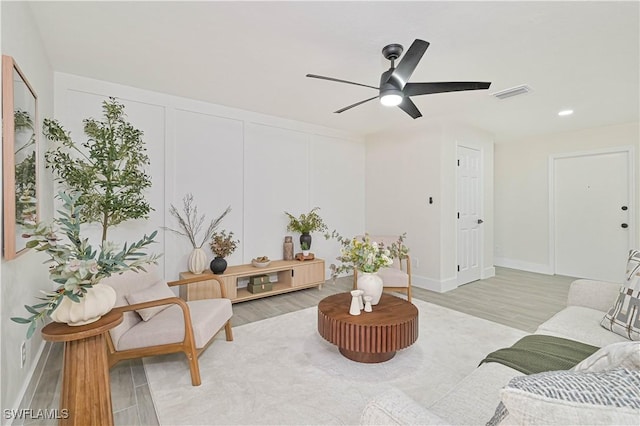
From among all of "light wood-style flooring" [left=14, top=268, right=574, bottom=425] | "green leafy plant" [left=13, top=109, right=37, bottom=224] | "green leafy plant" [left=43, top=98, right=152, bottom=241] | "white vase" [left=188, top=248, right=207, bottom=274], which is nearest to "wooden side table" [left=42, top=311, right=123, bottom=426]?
"light wood-style flooring" [left=14, top=268, right=574, bottom=425]

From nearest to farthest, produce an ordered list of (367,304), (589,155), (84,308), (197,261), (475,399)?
(475,399) < (84,308) < (367,304) < (197,261) < (589,155)

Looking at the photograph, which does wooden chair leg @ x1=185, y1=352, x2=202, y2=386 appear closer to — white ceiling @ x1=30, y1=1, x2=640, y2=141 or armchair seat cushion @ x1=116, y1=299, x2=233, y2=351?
armchair seat cushion @ x1=116, y1=299, x2=233, y2=351

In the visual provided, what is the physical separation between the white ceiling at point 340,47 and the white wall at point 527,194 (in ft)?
4.73

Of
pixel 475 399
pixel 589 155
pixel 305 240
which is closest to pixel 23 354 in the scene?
pixel 475 399

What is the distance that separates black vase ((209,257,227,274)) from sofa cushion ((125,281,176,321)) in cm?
113

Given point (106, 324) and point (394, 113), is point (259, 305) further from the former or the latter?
point (394, 113)

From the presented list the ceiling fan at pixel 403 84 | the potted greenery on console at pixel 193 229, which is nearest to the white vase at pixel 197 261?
the potted greenery on console at pixel 193 229

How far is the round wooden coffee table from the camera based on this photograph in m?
2.23

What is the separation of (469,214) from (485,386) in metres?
4.04

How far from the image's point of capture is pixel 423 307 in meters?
3.72

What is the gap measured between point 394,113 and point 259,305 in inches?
124

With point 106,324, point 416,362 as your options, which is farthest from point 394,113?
point 106,324

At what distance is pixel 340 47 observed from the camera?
244 cm

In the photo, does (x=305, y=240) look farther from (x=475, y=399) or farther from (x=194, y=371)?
(x=475, y=399)
